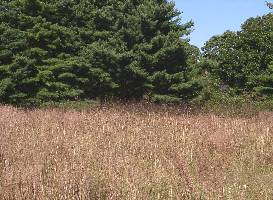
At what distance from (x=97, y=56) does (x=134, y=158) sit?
16.5m

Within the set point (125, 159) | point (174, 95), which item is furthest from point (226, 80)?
point (125, 159)

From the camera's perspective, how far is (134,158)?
711 cm

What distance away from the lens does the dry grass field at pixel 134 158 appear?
511 cm

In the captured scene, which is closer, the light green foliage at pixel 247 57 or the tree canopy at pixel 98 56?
the tree canopy at pixel 98 56

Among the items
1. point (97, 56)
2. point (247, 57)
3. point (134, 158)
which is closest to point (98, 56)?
point (97, 56)

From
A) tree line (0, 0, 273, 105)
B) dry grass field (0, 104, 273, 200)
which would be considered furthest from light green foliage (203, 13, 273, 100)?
dry grass field (0, 104, 273, 200)

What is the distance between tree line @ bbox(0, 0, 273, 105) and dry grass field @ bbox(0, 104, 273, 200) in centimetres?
1010

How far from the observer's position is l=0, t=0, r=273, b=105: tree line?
21.6 metres

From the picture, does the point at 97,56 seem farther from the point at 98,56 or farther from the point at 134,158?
the point at 134,158

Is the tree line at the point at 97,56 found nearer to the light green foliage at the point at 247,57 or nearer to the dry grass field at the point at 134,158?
the light green foliage at the point at 247,57

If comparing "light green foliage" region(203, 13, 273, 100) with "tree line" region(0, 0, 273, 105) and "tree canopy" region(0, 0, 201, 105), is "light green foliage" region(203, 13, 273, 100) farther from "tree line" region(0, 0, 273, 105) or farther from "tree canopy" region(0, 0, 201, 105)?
"tree canopy" region(0, 0, 201, 105)

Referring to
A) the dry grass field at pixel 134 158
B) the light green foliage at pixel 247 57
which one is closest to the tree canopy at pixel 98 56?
the light green foliage at pixel 247 57

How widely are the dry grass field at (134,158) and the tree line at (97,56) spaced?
10.1m

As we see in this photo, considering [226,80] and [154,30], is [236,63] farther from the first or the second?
[154,30]
